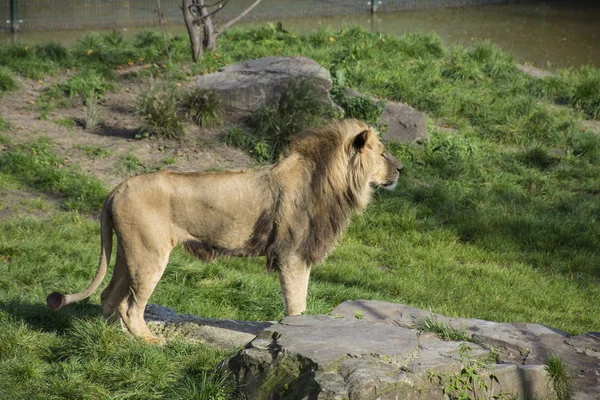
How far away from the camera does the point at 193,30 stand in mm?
12344

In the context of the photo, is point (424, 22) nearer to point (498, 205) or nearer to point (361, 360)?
point (498, 205)

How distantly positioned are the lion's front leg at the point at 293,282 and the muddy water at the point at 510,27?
33.6 feet

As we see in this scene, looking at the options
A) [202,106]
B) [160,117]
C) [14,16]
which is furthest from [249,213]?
[14,16]

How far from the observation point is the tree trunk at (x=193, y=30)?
40.3 ft

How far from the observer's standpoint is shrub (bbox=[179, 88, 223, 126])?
10586 mm

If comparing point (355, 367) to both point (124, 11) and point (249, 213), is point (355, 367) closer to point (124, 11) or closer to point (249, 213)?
point (249, 213)

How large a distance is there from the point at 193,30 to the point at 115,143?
2.87 m

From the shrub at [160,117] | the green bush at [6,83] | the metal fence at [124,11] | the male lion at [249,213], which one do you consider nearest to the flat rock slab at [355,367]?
the male lion at [249,213]

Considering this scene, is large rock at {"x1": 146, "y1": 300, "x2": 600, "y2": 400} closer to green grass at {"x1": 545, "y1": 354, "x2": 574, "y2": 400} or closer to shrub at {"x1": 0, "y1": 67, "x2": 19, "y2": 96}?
green grass at {"x1": 545, "y1": 354, "x2": 574, "y2": 400}

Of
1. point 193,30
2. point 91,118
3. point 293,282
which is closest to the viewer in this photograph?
point 293,282

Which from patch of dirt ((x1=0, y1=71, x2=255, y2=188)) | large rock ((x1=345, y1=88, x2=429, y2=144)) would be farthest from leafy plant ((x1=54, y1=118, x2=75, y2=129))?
large rock ((x1=345, y1=88, x2=429, y2=144))

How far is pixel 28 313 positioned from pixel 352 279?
318cm

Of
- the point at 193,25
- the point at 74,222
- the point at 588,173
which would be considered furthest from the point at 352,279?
the point at 193,25

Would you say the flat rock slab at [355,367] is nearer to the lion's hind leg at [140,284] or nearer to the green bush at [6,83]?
the lion's hind leg at [140,284]
